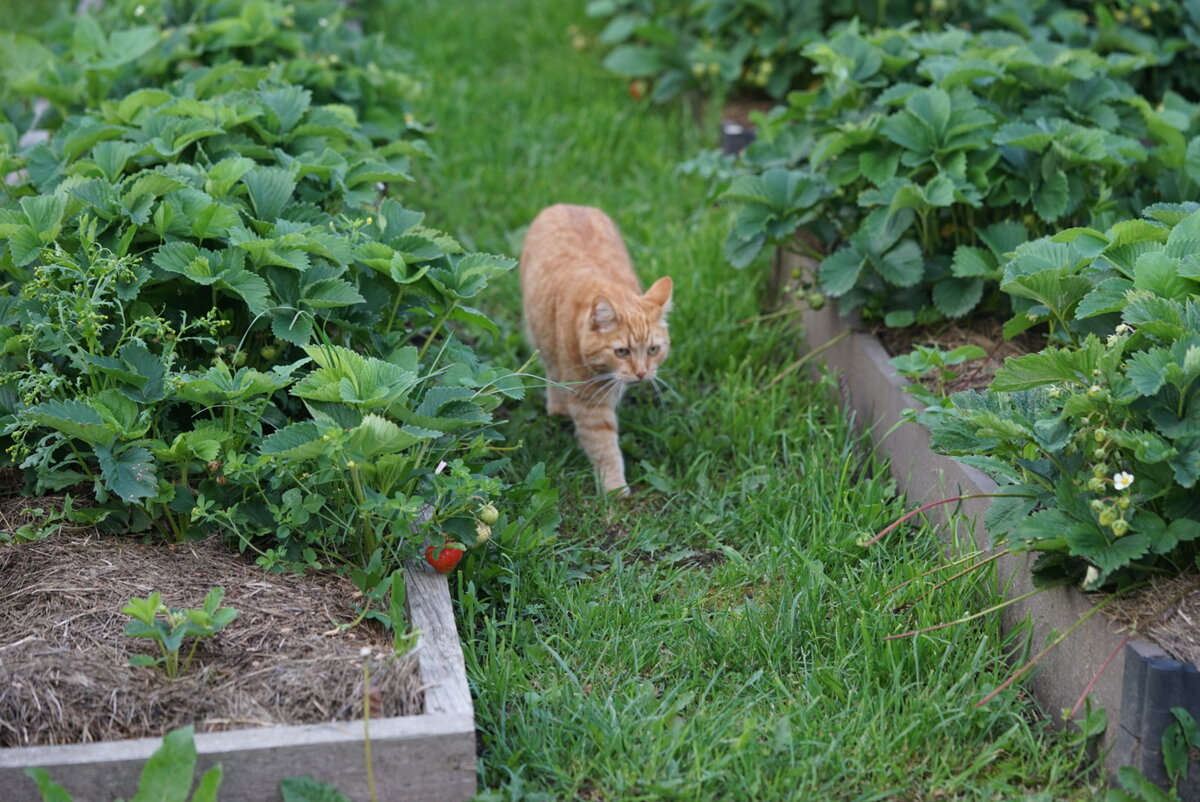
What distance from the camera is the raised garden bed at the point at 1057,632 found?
2.46 meters

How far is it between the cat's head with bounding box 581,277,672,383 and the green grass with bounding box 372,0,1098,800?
33cm

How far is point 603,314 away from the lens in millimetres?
3895

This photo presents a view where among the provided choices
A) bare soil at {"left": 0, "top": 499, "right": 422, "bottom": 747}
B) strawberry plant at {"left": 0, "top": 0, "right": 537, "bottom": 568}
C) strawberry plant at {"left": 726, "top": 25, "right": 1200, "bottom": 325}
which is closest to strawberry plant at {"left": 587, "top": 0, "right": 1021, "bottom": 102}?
strawberry plant at {"left": 726, "top": 25, "right": 1200, "bottom": 325}

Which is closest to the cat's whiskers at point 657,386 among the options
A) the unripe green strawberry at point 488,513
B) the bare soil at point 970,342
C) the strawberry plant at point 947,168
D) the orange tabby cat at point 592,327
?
the orange tabby cat at point 592,327

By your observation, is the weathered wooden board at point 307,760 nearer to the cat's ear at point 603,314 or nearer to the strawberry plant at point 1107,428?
the strawberry plant at point 1107,428

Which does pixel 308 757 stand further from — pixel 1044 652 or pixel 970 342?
pixel 970 342

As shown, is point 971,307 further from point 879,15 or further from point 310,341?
point 879,15

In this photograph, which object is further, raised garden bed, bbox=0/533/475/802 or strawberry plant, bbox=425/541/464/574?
strawberry plant, bbox=425/541/464/574

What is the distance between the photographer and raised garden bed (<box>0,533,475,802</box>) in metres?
2.33

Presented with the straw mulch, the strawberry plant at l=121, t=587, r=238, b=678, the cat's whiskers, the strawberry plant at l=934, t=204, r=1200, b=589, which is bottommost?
the cat's whiskers

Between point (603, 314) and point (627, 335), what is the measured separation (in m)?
0.12

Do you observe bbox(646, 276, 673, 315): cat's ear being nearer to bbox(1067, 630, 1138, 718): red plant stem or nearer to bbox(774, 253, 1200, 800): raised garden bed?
bbox(774, 253, 1200, 800): raised garden bed

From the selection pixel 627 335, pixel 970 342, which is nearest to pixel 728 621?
pixel 627 335

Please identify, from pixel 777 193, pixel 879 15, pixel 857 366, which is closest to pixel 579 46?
pixel 879 15
